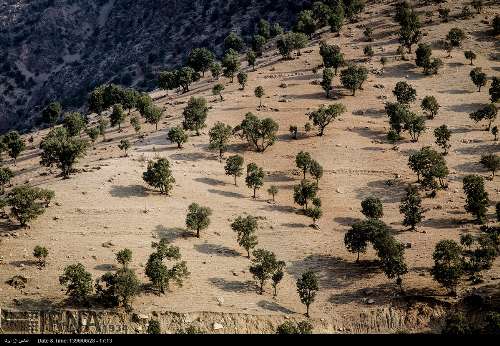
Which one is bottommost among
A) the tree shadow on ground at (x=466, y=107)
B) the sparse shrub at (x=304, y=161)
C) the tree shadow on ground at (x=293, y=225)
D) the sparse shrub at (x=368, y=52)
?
the tree shadow on ground at (x=293, y=225)

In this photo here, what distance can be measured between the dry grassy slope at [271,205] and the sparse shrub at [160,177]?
2142 millimetres

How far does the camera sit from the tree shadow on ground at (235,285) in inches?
2393

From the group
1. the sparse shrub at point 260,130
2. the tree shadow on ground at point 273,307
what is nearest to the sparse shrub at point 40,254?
the tree shadow on ground at point 273,307

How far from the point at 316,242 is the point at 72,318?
35.1 metres

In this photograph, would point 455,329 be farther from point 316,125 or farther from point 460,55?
point 460,55

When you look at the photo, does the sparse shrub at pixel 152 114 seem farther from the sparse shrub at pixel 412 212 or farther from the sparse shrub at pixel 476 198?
the sparse shrub at pixel 476 198

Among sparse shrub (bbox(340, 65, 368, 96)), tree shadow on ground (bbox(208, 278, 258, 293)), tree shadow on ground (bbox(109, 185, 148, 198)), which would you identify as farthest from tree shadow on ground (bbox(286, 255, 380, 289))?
sparse shrub (bbox(340, 65, 368, 96))

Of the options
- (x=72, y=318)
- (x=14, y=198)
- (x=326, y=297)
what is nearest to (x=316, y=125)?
(x=326, y=297)

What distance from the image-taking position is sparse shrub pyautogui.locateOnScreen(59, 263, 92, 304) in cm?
5334

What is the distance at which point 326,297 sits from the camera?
61.7 m

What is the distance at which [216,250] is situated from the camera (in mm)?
69125

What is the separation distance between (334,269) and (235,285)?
13.9m

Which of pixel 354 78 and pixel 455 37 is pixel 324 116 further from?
pixel 455 37

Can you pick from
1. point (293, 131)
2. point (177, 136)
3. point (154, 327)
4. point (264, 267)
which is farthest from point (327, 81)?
point (154, 327)
